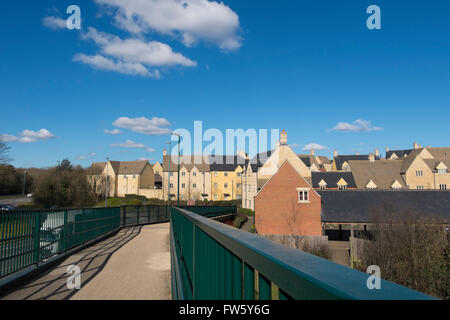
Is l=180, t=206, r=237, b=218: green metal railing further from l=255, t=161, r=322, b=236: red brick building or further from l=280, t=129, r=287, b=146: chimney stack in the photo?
l=280, t=129, r=287, b=146: chimney stack

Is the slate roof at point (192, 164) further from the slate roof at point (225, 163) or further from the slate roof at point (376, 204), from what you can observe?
the slate roof at point (376, 204)

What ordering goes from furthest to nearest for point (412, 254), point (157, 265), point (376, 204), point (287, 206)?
point (287, 206)
point (376, 204)
point (412, 254)
point (157, 265)

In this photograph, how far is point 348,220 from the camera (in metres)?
35.2

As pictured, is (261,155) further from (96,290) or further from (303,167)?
(96,290)

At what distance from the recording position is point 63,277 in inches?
379

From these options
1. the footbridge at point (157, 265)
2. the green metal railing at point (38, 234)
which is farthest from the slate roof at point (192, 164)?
the green metal railing at point (38, 234)

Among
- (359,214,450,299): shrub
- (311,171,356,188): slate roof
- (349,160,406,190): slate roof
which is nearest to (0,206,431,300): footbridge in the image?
(359,214,450,299): shrub

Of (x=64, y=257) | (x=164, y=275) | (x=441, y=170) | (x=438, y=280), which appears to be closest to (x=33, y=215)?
(x=64, y=257)

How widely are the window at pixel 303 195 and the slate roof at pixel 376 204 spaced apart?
186cm

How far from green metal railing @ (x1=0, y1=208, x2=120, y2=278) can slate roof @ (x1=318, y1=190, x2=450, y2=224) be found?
27365 millimetres

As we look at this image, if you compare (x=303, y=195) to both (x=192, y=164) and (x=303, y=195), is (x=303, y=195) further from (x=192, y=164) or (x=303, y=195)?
(x=192, y=164)

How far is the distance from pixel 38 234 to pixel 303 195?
33594 millimetres

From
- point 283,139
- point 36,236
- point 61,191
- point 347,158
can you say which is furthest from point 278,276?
point 347,158

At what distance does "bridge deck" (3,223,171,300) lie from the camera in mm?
7992
